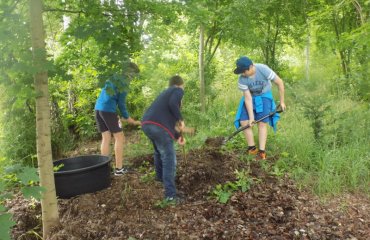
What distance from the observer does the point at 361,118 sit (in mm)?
5750

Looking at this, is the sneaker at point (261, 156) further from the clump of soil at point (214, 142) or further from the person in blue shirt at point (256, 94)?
the clump of soil at point (214, 142)

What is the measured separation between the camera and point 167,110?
13.6 ft

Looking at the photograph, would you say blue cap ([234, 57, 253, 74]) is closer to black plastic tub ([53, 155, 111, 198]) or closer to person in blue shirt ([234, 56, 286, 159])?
person in blue shirt ([234, 56, 286, 159])

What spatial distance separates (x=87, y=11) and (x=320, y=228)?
9.71 ft

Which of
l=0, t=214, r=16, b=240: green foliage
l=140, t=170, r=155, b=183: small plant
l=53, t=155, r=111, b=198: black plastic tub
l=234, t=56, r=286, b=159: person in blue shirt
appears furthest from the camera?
l=234, t=56, r=286, b=159: person in blue shirt

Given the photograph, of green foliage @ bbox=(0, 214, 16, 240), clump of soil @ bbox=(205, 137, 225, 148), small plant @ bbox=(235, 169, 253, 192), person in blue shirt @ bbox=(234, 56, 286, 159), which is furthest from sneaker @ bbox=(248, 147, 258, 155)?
green foliage @ bbox=(0, 214, 16, 240)

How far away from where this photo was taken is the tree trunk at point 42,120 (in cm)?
312

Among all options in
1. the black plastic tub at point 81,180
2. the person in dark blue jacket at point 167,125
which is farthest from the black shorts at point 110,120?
the person in dark blue jacket at point 167,125

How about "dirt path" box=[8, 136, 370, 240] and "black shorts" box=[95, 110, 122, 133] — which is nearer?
"dirt path" box=[8, 136, 370, 240]

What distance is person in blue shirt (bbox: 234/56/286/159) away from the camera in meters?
5.00

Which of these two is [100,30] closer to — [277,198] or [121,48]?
[121,48]

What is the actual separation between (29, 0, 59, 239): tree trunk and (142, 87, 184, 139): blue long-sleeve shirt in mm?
1188

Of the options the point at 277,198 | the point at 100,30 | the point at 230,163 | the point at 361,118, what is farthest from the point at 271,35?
the point at 100,30

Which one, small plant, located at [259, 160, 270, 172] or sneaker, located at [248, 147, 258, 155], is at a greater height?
sneaker, located at [248, 147, 258, 155]
